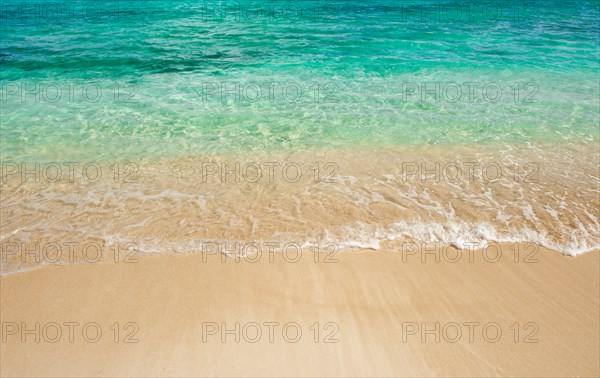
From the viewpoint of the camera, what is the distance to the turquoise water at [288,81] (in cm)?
767

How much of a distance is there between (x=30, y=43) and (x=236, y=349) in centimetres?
1612

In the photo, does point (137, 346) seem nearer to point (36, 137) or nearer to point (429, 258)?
point (429, 258)

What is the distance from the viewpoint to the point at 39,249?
4652 mm

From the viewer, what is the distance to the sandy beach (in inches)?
135

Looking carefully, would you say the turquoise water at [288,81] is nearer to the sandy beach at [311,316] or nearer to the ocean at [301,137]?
the ocean at [301,137]

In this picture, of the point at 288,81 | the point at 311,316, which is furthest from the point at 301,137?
the point at 311,316

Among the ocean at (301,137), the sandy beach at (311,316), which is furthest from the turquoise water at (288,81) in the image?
the sandy beach at (311,316)

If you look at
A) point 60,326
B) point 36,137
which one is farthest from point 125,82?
point 60,326

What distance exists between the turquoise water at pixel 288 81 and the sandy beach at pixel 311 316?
327 centimetres

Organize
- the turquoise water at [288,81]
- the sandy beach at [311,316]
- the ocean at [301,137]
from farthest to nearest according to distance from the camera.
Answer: the turquoise water at [288,81]
the ocean at [301,137]
the sandy beach at [311,316]

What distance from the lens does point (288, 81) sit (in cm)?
1066

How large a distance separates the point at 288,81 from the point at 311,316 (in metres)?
8.15

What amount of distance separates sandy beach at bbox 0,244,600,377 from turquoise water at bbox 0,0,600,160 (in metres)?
3.27

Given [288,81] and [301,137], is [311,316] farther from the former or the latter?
[288,81]
